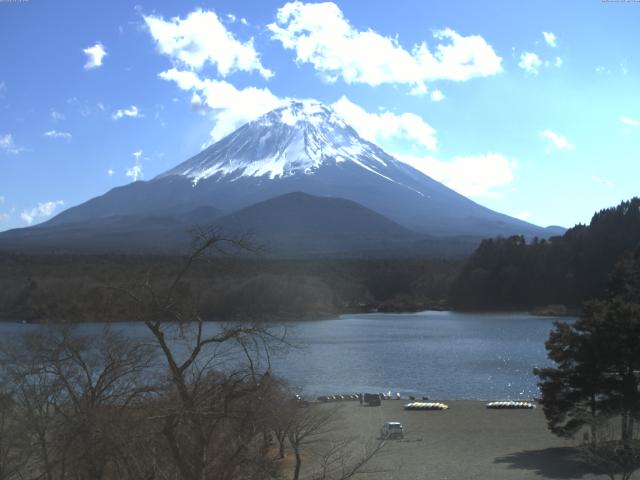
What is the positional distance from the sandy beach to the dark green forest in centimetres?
3899

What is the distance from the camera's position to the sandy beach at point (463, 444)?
477 inches

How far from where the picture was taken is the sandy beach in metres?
12.1

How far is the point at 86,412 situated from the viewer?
202 inches

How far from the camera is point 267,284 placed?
45719 mm

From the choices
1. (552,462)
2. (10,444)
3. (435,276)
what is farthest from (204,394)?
(435,276)

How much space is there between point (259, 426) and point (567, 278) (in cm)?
5597

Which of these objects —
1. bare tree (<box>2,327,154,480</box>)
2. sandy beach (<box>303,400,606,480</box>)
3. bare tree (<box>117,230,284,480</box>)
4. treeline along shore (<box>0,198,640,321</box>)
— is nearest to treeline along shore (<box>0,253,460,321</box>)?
treeline along shore (<box>0,198,640,321</box>)

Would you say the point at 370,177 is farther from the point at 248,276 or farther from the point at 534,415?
the point at 534,415

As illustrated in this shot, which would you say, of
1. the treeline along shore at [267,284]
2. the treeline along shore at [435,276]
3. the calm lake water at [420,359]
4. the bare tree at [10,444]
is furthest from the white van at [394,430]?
the treeline along shore at [435,276]

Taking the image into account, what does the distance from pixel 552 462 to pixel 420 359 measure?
58.5 feet

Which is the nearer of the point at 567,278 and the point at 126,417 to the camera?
the point at 126,417

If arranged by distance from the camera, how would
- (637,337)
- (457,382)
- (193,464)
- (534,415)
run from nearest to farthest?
(193,464) < (637,337) < (534,415) < (457,382)

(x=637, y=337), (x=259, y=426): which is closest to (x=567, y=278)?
(x=637, y=337)

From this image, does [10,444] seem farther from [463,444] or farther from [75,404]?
[463,444]
